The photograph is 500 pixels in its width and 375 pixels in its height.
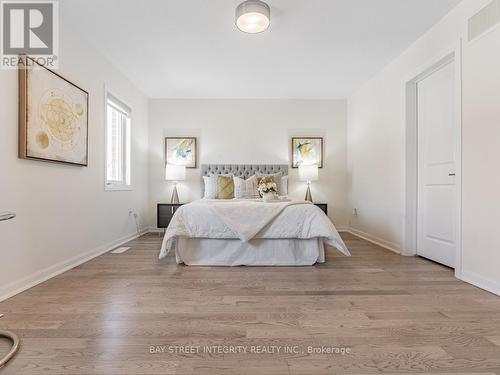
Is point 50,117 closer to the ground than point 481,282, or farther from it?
farther from it

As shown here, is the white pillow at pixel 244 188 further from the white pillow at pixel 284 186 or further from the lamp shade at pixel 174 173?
the lamp shade at pixel 174 173

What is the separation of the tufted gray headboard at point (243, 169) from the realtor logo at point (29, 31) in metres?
2.95

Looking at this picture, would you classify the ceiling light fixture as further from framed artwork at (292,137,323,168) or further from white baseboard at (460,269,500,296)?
white baseboard at (460,269,500,296)

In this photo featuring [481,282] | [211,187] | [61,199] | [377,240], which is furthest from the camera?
[211,187]

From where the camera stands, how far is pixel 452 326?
64.2 inches

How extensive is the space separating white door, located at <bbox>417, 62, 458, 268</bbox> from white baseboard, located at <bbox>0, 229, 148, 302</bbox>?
12.5 feet

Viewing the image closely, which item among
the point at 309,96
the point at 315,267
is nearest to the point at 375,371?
the point at 315,267

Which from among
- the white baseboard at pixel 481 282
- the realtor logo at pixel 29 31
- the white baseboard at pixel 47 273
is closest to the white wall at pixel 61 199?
the white baseboard at pixel 47 273

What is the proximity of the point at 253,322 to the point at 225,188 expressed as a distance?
3032 millimetres

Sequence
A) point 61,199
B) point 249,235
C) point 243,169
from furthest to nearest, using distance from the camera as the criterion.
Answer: point 243,169
point 249,235
point 61,199

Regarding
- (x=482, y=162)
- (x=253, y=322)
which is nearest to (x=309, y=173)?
(x=482, y=162)

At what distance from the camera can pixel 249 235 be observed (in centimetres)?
282

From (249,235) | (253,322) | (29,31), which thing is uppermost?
(29,31)

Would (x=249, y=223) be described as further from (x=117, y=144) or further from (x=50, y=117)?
(x=117, y=144)
